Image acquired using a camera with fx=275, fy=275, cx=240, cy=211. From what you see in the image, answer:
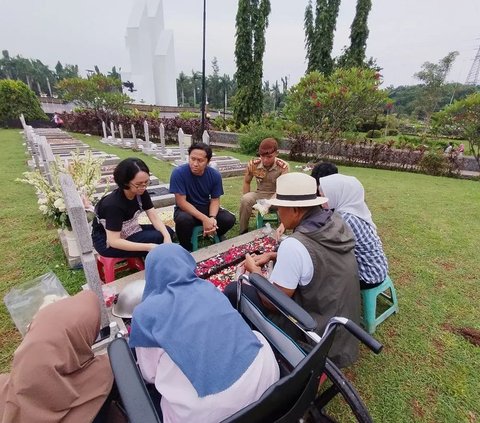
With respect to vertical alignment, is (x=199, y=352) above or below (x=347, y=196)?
below

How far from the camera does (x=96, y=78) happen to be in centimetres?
1831

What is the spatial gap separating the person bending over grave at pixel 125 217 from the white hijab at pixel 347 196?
1543 mm

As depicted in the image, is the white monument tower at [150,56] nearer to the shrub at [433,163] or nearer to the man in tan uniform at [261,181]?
the shrub at [433,163]

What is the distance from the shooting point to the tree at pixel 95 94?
18.0 meters

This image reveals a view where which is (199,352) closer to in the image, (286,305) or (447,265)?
(286,305)

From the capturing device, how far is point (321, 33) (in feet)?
61.8

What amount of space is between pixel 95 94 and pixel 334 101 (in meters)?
16.0

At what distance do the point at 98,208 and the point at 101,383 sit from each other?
5.07 feet

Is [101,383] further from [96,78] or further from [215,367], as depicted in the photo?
[96,78]

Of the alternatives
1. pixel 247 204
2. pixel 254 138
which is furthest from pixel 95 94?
pixel 247 204

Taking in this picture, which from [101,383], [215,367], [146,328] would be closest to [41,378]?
[101,383]

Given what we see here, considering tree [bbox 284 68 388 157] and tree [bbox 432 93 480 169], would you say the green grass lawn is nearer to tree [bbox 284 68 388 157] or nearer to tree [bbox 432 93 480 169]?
tree [bbox 284 68 388 157]

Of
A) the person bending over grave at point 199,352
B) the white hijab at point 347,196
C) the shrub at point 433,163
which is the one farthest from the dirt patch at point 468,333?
the shrub at point 433,163

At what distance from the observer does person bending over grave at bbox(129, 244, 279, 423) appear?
934 millimetres
